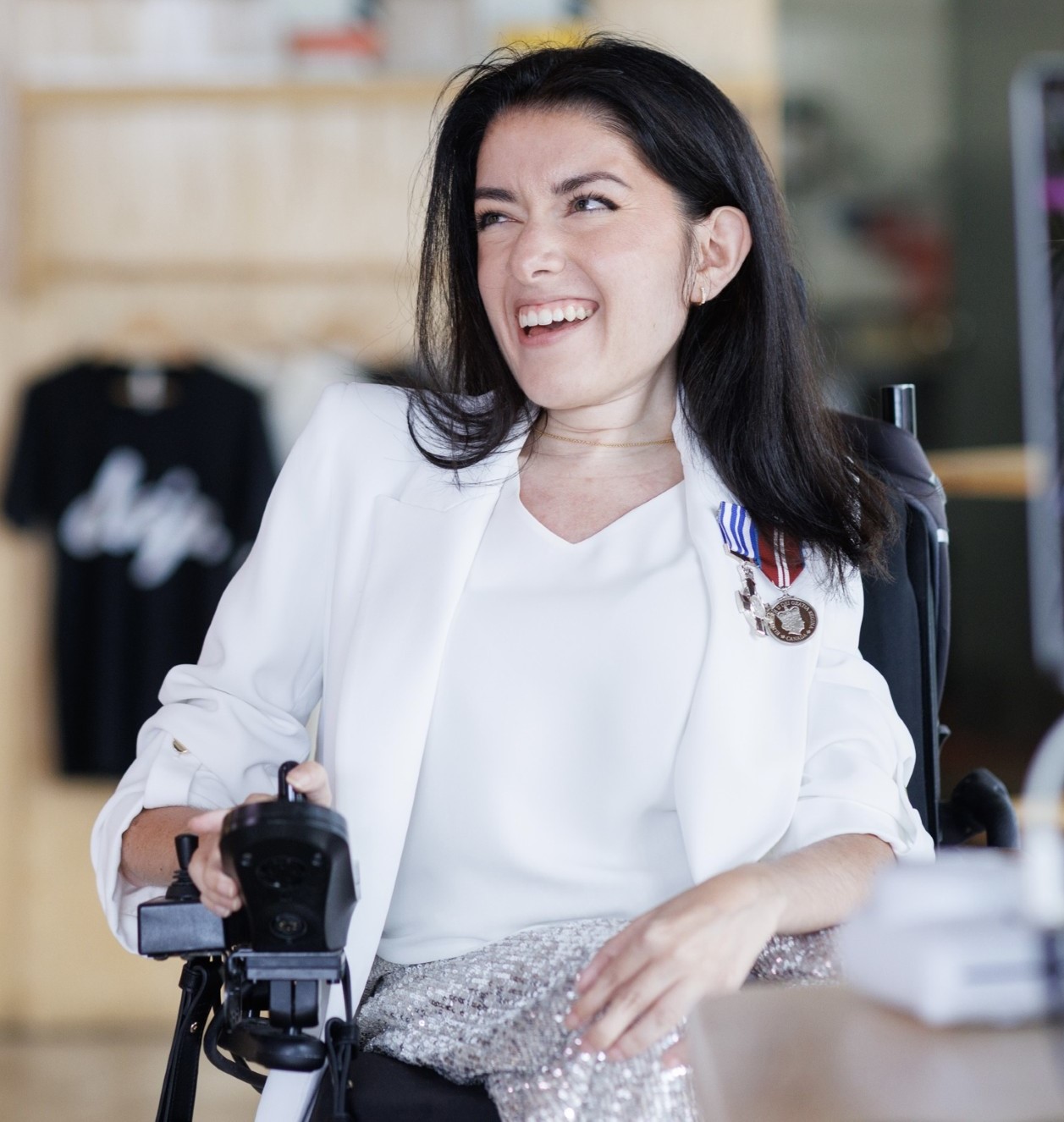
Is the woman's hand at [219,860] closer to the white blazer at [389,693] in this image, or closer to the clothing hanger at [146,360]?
the white blazer at [389,693]

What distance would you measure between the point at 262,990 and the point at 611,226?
0.83 metres

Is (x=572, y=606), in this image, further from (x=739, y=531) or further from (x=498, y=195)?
(x=498, y=195)

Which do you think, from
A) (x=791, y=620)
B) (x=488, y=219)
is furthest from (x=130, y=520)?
(x=791, y=620)

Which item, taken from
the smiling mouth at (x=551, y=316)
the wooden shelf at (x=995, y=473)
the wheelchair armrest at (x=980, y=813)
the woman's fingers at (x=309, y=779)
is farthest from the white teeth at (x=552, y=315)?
the wooden shelf at (x=995, y=473)

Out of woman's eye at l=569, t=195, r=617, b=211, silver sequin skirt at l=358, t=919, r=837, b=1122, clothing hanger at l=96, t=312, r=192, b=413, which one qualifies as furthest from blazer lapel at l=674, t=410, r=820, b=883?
clothing hanger at l=96, t=312, r=192, b=413

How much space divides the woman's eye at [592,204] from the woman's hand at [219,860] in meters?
0.68

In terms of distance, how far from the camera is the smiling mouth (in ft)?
5.04

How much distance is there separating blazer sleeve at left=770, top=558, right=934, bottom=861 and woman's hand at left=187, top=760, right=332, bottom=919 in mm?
500

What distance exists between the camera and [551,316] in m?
1.54

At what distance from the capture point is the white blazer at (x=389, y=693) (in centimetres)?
141

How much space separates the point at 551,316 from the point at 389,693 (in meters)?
0.42

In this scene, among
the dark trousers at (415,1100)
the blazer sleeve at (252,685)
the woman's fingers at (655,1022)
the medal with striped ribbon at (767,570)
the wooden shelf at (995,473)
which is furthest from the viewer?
the wooden shelf at (995,473)

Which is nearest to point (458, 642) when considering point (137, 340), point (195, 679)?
point (195, 679)

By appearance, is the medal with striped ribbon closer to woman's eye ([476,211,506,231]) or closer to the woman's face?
the woman's face
